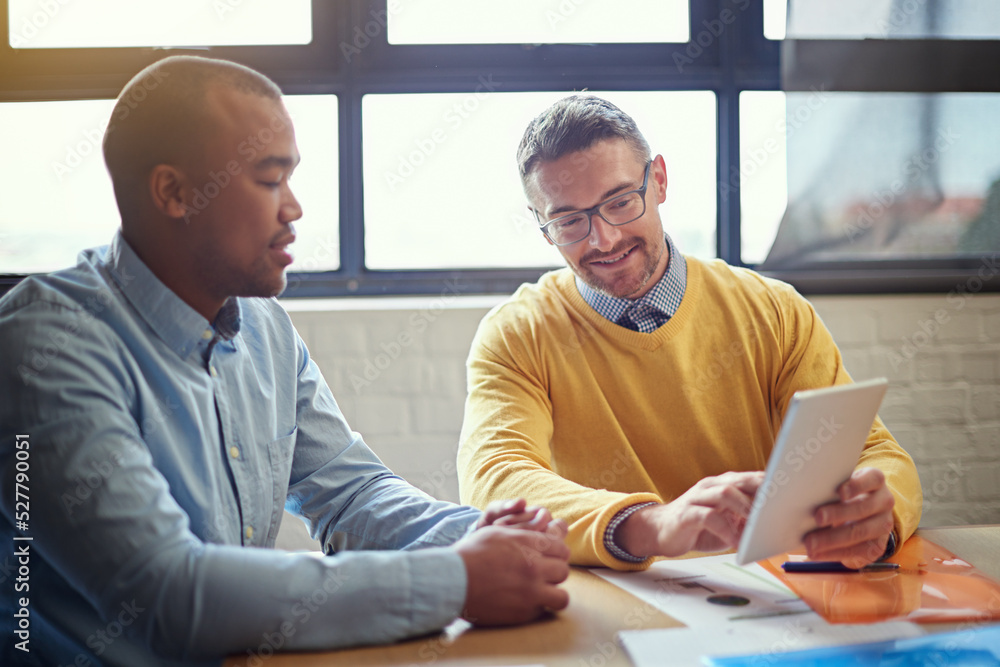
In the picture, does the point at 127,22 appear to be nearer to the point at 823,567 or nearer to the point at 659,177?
the point at 659,177

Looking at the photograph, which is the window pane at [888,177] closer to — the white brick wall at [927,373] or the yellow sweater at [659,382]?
the white brick wall at [927,373]

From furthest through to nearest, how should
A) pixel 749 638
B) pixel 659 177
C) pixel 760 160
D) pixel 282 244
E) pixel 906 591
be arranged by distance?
pixel 760 160, pixel 659 177, pixel 282 244, pixel 906 591, pixel 749 638

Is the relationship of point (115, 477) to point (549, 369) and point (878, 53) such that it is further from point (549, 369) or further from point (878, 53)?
point (878, 53)

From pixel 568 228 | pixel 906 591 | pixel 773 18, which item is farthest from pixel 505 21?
pixel 906 591

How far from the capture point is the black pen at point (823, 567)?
98 cm

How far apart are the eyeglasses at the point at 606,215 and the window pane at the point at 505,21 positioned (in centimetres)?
88

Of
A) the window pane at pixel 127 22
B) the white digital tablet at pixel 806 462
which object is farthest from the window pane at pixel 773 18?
the white digital tablet at pixel 806 462

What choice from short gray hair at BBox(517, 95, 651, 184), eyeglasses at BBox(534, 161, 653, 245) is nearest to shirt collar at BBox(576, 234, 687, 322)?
eyeglasses at BBox(534, 161, 653, 245)

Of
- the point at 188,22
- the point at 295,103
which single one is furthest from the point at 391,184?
the point at 188,22

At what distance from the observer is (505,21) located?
84.9 inches

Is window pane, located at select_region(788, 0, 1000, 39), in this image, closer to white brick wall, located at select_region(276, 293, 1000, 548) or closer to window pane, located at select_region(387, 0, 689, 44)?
window pane, located at select_region(387, 0, 689, 44)

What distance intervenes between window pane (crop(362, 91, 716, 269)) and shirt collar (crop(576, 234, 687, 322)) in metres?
0.73

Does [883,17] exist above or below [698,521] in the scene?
above

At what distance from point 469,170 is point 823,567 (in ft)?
4.83
